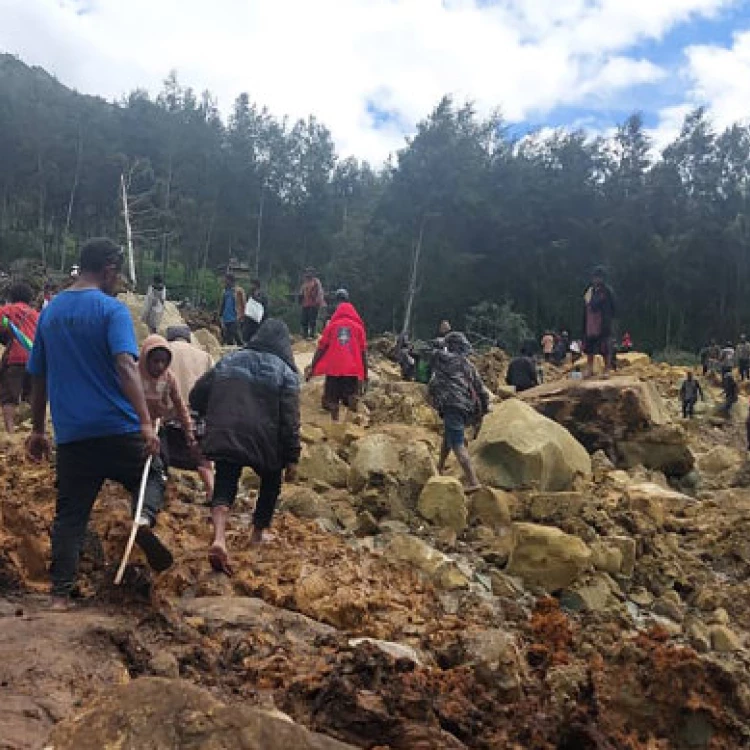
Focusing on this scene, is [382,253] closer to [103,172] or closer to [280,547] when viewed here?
[103,172]

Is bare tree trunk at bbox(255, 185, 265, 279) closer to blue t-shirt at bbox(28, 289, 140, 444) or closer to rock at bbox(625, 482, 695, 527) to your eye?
rock at bbox(625, 482, 695, 527)

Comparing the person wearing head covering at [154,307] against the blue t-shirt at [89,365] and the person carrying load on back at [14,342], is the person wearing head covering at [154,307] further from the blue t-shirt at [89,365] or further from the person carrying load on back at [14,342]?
the blue t-shirt at [89,365]

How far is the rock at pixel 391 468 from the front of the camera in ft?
23.4

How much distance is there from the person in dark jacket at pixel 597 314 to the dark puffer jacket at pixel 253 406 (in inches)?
260

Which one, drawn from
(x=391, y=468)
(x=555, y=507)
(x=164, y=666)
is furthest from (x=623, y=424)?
(x=164, y=666)

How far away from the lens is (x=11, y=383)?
7.81m

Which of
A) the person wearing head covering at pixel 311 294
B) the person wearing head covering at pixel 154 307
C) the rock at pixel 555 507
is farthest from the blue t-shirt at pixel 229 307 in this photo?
the rock at pixel 555 507

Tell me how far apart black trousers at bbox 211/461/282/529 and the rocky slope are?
30cm

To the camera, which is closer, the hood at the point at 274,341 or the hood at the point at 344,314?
the hood at the point at 274,341

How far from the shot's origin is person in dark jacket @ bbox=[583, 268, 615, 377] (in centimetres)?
1080

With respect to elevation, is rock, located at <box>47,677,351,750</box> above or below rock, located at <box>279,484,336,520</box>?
above

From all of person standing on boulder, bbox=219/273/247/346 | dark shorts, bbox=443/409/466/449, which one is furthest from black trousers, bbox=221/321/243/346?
dark shorts, bbox=443/409/466/449

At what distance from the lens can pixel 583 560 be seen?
6094mm

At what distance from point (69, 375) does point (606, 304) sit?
27.2ft
